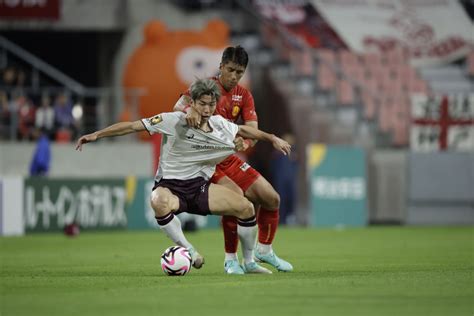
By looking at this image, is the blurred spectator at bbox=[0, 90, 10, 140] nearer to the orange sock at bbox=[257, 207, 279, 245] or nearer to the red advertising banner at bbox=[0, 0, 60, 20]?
the red advertising banner at bbox=[0, 0, 60, 20]

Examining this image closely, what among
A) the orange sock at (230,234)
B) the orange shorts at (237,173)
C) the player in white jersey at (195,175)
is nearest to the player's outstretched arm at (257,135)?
the player in white jersey at (195,175)

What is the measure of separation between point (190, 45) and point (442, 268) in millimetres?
16075

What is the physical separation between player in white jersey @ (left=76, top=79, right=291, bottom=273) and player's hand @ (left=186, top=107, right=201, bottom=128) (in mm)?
44

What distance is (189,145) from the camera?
1030 cm

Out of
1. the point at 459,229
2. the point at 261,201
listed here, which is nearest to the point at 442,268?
the point at 261,201

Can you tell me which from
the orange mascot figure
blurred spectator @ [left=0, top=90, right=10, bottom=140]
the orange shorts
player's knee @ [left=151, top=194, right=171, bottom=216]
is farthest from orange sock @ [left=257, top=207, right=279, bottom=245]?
the orange mascot figure

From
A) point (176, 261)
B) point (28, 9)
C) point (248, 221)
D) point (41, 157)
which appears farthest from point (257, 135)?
point (28, 9)

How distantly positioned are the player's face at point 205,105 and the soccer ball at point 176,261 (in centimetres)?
118

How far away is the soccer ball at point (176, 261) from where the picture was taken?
998cm

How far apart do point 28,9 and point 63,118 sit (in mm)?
3135

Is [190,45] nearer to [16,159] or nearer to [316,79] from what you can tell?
[316,79]

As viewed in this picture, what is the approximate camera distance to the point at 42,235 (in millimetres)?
20719

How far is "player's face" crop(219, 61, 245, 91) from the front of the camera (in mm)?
10375

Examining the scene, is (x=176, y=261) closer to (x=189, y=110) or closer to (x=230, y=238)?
(x=230, y=238)
